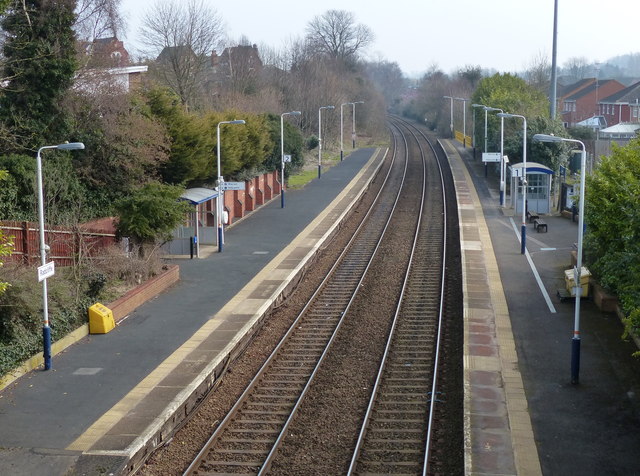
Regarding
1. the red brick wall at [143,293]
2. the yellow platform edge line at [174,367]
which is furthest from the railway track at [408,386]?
the red brick wall at [143,293]

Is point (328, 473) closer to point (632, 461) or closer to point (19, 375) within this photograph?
point (632, 461)

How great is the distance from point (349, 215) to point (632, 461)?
1127 inches

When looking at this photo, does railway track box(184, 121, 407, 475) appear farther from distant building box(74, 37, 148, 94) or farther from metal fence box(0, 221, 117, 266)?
distant building box(74, 37, 148, 94)

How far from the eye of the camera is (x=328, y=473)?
1302 centimetres

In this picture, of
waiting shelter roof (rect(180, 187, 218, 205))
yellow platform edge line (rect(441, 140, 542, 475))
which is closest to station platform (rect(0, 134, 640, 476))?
yellow platform edge line (rect(441, 140, 542, 475))

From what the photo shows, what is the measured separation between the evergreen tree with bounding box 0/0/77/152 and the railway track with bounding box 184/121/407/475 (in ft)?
38.6

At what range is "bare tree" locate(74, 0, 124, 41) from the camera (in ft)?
122

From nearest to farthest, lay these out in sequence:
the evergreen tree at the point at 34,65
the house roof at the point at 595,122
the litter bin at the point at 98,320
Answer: the litter bin at the point at 98,320, the evergreen tree at the point at 34,65, the house roof at the point at 595,122

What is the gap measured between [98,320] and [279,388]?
5.77 m

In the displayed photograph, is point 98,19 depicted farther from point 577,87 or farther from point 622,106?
point 577,87

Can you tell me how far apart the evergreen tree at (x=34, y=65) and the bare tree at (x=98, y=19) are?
8153 millimetres

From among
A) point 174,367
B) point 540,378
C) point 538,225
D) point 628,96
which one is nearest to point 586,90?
point 628,96

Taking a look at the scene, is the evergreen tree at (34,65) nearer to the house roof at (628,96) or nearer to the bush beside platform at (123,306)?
the bush beside platform at (123,306)

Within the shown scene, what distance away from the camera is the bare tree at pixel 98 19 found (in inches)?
1460
